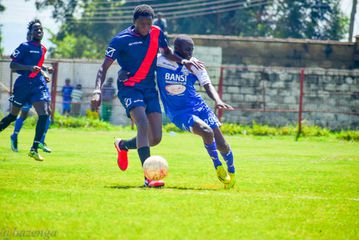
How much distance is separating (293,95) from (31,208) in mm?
23400

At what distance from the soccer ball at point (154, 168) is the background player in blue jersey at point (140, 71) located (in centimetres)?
17

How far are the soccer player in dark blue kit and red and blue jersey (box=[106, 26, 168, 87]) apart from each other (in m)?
4.28

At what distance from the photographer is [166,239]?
259 inches

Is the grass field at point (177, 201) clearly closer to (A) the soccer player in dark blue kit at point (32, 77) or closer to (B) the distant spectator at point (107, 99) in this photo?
(A) the soccer player in dark blue kit at point (32, 77)

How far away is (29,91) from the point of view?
1464 cm

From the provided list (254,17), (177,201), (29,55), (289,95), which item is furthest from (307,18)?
(177,201)

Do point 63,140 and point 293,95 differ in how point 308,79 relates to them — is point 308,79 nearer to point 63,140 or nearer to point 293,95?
point 293,95

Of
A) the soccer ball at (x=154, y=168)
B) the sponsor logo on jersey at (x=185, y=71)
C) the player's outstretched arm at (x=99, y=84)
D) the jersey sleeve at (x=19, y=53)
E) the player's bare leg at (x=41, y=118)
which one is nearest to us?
the soccer ball at (x=154, y=168)

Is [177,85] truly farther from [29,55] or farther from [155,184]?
[29,55]

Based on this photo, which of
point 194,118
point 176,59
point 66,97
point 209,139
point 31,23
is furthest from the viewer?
point 66,97

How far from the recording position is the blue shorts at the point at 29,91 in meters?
14.6

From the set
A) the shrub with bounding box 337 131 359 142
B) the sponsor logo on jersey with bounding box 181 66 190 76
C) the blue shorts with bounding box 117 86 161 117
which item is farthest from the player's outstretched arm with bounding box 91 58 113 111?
the shrub with bounding box 337 131 359 142

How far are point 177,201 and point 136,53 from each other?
269cm

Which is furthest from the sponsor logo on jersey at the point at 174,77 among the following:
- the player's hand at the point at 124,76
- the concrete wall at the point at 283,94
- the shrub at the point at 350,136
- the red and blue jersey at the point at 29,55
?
the concrete wall at the point at 283,94
